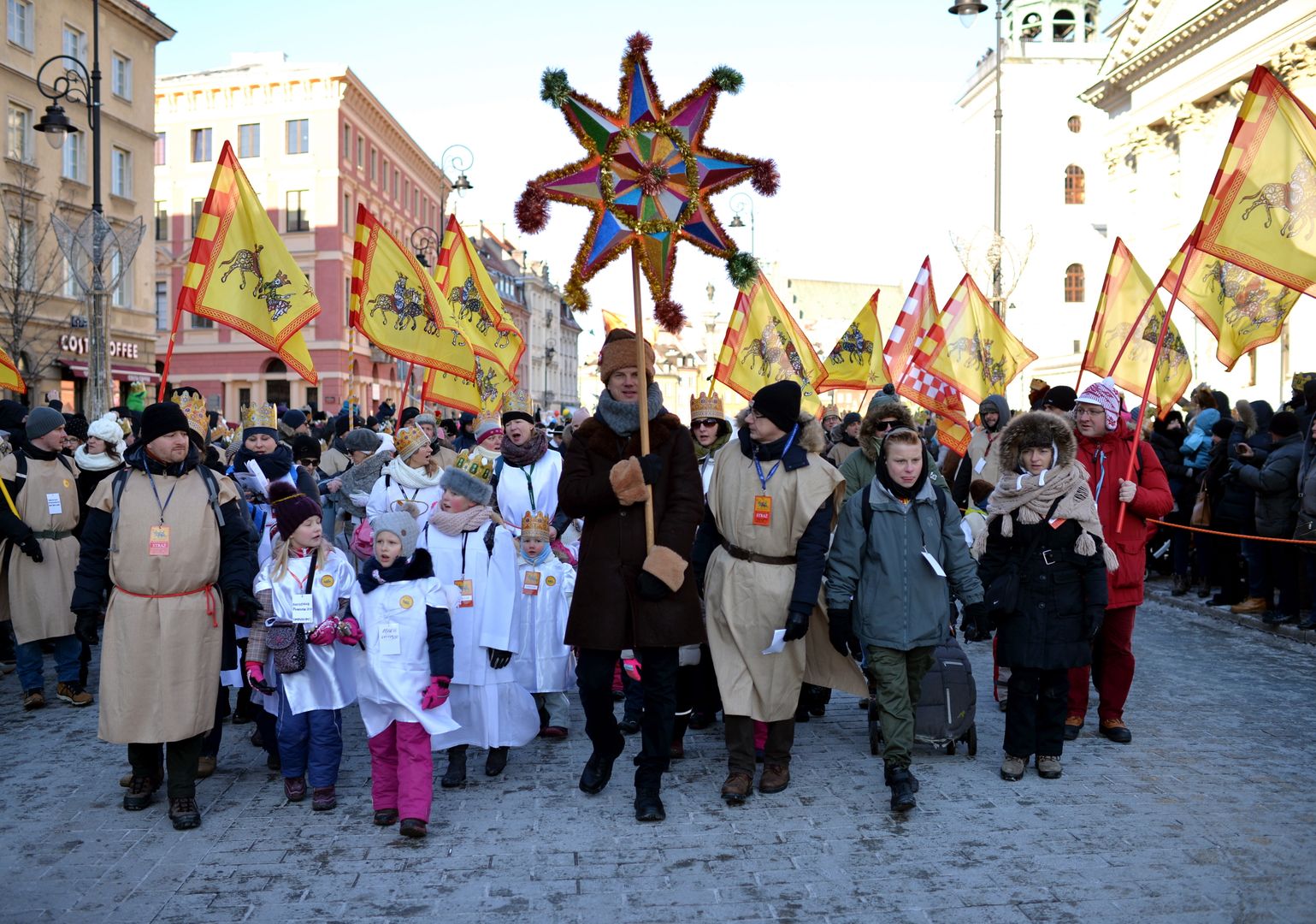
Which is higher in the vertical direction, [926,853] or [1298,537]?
[1298,537]

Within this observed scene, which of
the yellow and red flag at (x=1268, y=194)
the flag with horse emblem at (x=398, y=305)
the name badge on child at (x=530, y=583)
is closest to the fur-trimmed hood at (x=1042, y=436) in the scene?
the yellow and red flag at (x=1268, y=194)

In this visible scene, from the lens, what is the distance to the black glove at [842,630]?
598 centimetres

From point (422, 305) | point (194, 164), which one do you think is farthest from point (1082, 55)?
point (422, 305)

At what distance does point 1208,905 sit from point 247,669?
4.24 meters

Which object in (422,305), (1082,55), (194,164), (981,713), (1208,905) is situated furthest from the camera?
(1082,55)

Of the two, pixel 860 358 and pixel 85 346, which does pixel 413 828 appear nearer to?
pixel 860 358

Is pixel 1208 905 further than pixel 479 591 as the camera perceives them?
No

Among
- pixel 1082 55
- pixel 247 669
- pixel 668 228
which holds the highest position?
pixel 1082 55

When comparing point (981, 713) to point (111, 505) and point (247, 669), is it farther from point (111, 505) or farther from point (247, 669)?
point (111, 505)

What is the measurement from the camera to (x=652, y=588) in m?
5.69

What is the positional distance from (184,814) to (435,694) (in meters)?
1.29

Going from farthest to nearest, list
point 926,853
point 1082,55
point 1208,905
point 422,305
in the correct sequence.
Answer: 1. point 1082,55
2. point 422,305
3. point 926,853
4. point 1208,905

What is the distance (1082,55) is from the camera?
63250 mm

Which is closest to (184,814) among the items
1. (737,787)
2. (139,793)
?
(139,793)
